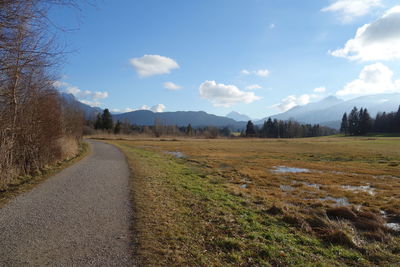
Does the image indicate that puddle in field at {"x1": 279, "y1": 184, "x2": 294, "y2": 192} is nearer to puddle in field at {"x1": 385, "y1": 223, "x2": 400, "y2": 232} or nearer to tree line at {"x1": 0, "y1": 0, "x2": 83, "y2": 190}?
puddle in field at {"x1": 385, "y1": 223, "x2": 400, "y2": 232}

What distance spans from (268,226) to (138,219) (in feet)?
11.5

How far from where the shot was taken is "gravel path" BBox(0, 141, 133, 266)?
133 inches

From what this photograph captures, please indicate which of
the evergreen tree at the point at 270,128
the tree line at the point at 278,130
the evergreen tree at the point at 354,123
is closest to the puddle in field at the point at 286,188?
the tree line at the point at 278,130

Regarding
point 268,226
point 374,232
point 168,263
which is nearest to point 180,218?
point 168,263

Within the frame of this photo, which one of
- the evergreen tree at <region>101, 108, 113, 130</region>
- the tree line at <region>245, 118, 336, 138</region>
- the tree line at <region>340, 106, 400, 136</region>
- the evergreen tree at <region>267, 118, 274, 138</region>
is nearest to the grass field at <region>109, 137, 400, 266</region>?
the evergreen tree at <region>101, 108, 113, 130</region>

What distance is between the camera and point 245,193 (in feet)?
29.0

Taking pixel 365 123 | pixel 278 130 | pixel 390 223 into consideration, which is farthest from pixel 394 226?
pixel 278 130

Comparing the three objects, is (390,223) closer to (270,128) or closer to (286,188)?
(286,188)

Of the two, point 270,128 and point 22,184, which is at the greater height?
point 270,128

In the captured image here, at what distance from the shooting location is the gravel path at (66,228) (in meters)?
3.37

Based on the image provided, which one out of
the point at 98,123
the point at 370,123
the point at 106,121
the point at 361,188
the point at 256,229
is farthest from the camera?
the point at 370,123

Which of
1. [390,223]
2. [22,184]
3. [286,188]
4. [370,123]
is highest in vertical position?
[370,123]

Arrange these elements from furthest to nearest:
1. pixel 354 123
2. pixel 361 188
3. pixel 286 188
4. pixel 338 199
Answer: pixel 354 123 → pixel 361 188 → pixel 286 188 → pixel 338 199

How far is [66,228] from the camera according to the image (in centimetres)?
439
